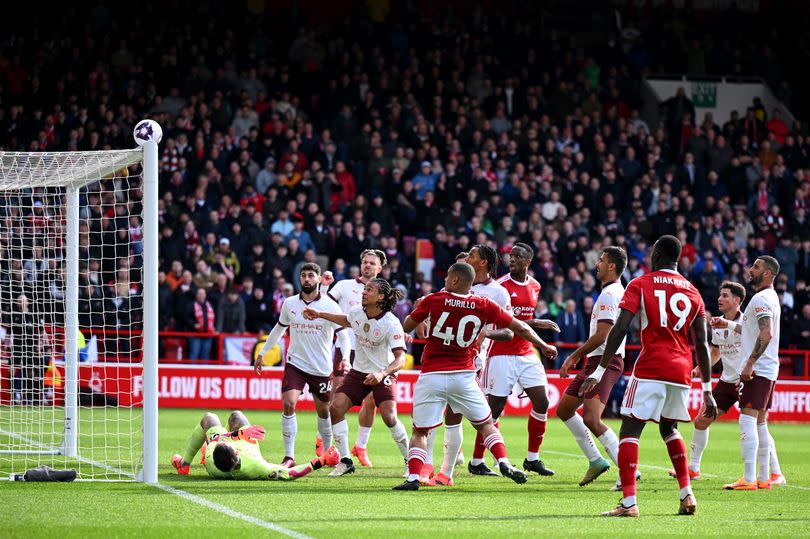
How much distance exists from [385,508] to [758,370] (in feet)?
15.4

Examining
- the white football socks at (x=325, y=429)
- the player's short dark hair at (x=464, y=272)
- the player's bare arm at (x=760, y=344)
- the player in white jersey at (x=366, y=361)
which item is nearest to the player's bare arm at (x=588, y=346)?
the player's short dark hair at (x=464, y=272)

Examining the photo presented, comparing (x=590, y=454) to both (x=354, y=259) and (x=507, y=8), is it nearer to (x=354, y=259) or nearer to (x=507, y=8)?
(x=354, y=259)

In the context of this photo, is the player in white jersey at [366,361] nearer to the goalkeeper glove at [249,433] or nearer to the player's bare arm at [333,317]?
the player's bare arm at [333,317]

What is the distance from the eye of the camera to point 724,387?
42.5 ft

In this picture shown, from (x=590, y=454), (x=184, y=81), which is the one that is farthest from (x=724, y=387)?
(x=184, y=81)

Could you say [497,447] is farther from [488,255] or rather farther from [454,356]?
[488,255]

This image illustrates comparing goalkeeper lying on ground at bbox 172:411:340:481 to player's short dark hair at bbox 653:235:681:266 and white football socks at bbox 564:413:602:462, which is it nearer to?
white football socks at bbox 564:413:602:462

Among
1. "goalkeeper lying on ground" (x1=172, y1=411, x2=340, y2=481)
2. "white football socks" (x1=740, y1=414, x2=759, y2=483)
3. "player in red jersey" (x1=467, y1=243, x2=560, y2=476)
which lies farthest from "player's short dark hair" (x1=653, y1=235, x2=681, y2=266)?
"goalkeeper lying on ground" (x1=172, y1=411, x2=340, y2=481)

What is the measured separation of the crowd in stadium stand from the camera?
24.1 m

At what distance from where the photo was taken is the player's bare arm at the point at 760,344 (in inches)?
480

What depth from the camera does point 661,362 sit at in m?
9.86

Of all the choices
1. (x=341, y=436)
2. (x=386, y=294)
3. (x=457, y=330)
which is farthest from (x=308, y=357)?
(x=457, y=330)

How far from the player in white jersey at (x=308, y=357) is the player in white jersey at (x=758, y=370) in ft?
14.6

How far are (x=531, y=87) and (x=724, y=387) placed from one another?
18.6m
